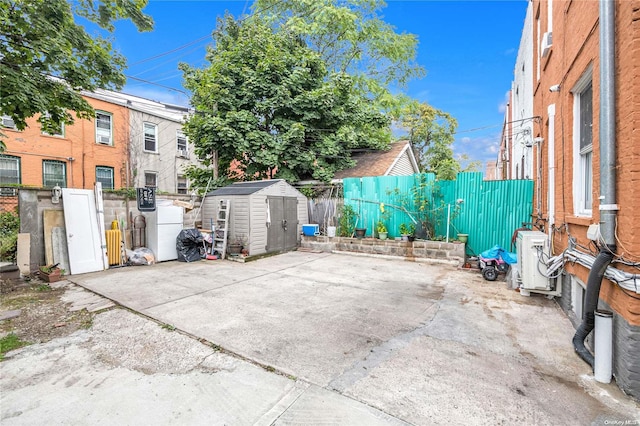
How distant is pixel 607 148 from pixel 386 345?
9.09ft

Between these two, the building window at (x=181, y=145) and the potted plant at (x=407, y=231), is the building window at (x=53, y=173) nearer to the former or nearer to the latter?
the building window at (x=181, y=145)

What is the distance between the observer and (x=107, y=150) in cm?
1452

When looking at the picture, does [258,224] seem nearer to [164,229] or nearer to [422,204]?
[164,229]

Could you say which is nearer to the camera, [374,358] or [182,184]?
[374,358]

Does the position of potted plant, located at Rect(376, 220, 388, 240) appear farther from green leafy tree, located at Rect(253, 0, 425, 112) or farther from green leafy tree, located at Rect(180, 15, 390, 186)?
green leafy tree, located at Rect(253, 0, 425, 112)

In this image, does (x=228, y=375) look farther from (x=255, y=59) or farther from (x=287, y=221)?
(x=255, y=59)

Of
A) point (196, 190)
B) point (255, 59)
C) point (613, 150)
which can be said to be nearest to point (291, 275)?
point (613, 150)

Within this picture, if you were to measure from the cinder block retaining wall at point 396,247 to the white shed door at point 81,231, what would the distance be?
5749mm

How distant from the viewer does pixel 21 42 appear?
206 inches

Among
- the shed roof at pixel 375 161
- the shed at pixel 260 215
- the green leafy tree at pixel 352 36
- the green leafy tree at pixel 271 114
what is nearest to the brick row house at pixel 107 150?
the green leafy tree at pixel 271 114

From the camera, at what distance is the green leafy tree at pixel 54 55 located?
16.5ft

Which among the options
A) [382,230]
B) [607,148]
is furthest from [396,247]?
[607,148]

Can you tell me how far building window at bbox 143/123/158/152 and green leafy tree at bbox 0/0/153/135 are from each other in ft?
32.7

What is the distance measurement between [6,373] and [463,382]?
403 cm
